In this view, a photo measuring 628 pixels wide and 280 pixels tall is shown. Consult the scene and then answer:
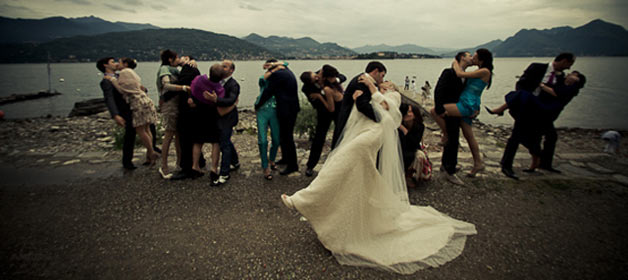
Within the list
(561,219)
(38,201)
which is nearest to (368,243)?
(561,219)

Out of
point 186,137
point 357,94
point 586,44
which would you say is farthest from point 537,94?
point 586,44

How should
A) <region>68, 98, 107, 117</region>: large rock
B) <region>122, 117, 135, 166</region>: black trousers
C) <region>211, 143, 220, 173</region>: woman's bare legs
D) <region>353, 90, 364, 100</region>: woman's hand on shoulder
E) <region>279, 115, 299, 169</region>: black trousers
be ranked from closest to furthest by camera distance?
1. <region>353, 90, 364, 100</region>: woman's hand on shoulder
2. <region>211, 143, 220, 173</region>: woman's bare legs
3. <region>279, 115, 299, 169</region>: black trousers
4. <region>122, 117, 135, 166</region>: black trousers
5. <region>68, 98, 107, 117</region>: large rock

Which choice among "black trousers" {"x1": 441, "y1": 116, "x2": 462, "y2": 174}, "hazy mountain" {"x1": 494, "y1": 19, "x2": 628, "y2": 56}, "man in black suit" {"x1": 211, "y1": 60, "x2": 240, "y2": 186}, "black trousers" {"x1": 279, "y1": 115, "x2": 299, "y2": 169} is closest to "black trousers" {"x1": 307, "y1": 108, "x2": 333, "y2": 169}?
"black trousers" {"x1": 279, "y1": 115, "x2": 299, "y2": 169}

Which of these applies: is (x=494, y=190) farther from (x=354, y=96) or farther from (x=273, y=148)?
(x=273, y=148)

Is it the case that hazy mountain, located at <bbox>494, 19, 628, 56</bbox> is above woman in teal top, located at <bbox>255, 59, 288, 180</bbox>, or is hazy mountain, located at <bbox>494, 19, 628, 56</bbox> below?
above

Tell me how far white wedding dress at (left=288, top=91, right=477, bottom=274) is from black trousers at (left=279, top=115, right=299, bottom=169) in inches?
85.0

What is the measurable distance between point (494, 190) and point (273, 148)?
14.0 ft

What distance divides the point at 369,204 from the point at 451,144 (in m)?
3.07

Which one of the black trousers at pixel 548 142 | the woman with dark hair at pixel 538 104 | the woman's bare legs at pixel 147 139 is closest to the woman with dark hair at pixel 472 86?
the woman with dark hair at pixel 538 104

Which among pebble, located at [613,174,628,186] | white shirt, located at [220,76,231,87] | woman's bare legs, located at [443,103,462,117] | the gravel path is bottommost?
the gravel path

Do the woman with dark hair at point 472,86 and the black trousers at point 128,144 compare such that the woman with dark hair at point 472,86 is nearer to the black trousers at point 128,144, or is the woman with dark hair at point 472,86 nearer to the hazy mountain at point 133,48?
the black trousers at point 128,144

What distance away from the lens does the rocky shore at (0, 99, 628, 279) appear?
3.00 m

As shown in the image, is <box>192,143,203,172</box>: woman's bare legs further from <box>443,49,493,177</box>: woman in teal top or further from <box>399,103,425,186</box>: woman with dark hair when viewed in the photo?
<box>443,49,493,177</box>: woman in teal top

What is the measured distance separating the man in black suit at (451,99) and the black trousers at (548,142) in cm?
181
